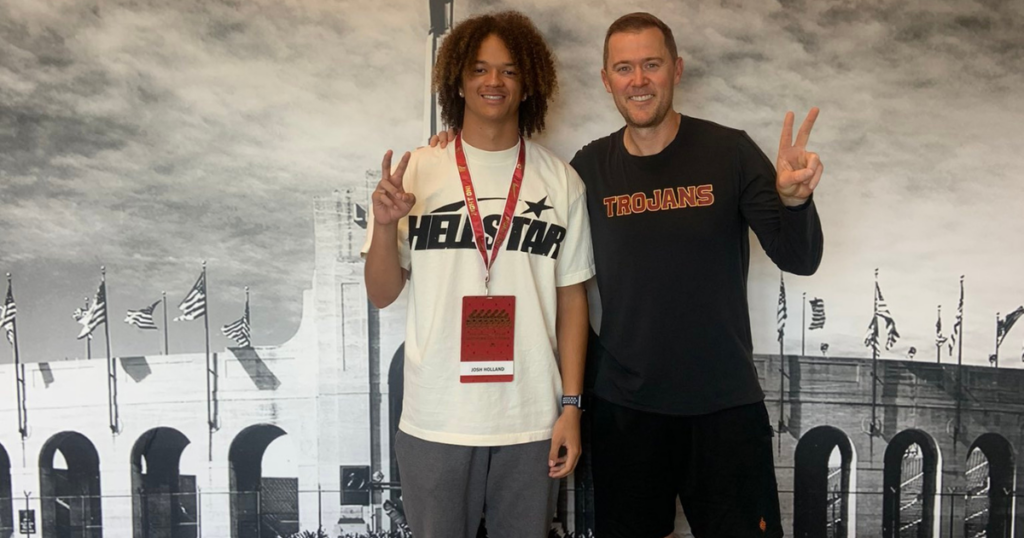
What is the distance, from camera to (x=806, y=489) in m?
2.40

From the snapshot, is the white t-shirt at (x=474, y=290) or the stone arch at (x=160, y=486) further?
the stone arch at (x=160, y=486)

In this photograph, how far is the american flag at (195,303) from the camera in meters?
2.37

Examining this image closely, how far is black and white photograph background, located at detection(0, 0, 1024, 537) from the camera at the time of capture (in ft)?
7.52

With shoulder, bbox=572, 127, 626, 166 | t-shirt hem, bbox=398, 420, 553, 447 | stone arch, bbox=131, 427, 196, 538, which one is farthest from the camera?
stone arch, bbox=131, 427, 196, 538

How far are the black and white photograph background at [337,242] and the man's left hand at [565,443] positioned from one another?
2.49 feet

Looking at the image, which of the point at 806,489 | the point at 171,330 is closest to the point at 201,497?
the point at 171,330

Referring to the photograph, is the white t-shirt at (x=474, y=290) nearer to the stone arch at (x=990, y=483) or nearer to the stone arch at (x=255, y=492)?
the stone arch at (x=255, y=492)

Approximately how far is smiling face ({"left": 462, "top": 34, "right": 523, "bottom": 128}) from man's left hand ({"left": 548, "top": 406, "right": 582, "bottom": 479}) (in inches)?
34.5

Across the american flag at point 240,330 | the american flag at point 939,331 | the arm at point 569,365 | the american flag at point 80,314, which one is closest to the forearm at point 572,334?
the arm at point 569,365

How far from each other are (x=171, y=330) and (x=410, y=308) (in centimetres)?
125

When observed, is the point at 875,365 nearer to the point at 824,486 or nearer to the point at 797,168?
the point at 824,486

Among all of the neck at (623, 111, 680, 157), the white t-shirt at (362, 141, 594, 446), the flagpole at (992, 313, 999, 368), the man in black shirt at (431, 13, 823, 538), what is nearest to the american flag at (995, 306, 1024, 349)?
the flagpole at (992, 313, 999, 368)

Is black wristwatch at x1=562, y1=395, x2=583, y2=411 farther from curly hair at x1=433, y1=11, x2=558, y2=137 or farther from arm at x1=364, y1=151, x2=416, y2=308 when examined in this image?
curly hair at x1=433, y1=11, x2=558, y2=137

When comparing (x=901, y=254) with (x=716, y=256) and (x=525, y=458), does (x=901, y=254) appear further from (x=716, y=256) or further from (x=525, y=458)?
(x=525, y=458)
